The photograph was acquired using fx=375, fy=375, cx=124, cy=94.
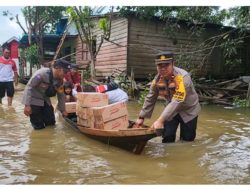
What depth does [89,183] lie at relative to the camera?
414 centimetres

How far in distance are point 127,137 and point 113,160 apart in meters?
0.38

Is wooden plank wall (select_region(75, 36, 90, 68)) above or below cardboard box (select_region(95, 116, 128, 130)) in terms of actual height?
above

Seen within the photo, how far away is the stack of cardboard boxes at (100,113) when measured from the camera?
5.94 metres

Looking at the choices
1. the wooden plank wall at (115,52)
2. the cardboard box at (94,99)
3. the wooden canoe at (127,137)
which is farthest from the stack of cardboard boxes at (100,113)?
the wooden plank wall at (115,52)

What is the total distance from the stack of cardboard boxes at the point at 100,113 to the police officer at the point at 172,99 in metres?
0.31

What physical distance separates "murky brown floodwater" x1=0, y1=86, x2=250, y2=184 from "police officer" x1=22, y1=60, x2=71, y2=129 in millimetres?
361

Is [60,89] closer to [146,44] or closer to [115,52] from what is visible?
[146,44]

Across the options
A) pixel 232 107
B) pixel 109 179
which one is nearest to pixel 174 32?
pixel 232 107

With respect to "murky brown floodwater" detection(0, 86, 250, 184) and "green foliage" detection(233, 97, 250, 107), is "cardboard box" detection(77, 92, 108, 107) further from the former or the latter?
"green foliage" detection(233, 97, 250, 107)

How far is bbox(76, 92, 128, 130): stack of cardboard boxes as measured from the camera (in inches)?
234

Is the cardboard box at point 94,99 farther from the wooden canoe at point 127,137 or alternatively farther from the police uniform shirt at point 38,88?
the police uniform shirt at point 38,88

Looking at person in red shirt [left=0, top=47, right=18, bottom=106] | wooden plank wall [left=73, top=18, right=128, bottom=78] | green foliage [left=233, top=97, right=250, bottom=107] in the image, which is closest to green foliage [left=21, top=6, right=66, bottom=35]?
A: wooden plank wall [left=73, top=18, right=128, bottom=78]

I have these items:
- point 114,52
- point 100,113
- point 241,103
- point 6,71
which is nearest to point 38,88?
point 100,113

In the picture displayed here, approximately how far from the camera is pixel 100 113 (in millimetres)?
5902
